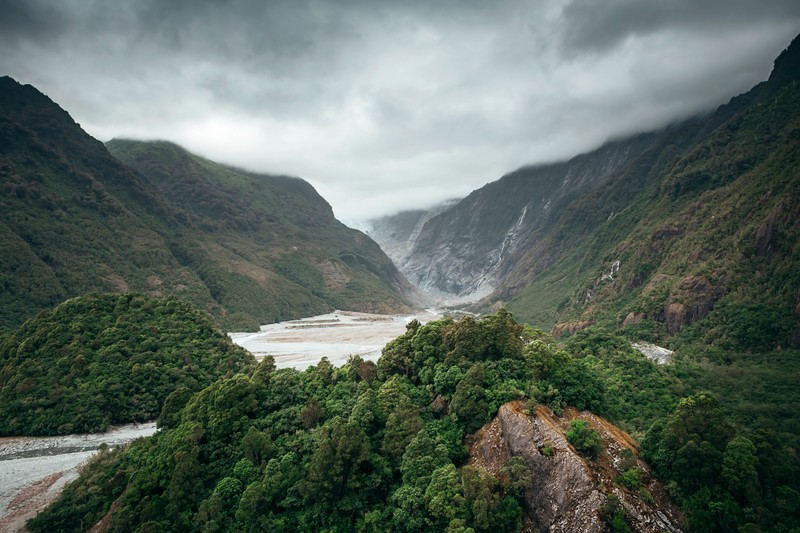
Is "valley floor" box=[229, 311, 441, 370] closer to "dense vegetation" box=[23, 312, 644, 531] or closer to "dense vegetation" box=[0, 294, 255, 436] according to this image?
"dense vegetation" box=[0, 294, 255, 436]

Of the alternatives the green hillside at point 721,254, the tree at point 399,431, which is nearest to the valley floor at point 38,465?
the tree at point 399,431

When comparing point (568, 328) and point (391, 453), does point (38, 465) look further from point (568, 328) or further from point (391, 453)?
point (568, 328)

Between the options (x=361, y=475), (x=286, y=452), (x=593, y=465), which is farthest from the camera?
(x=286, y=452)

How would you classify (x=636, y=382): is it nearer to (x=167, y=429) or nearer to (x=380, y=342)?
(x=167, y=429)

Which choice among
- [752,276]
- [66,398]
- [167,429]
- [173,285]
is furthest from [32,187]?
[752,276]

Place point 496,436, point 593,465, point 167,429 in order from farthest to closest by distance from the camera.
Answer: point 167,429 < point 496,436 < point 593,465

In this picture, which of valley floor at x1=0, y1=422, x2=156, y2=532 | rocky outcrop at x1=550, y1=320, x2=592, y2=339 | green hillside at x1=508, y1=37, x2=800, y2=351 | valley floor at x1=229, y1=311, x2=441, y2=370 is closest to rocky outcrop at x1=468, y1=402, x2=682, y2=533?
valley floor at x1=0, y1=422, x2=156, y2=532

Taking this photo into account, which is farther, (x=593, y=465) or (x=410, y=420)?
(x=410, y=420)

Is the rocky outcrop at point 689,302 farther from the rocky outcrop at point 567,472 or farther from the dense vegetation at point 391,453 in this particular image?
the rocky outcrop at point 567,472
